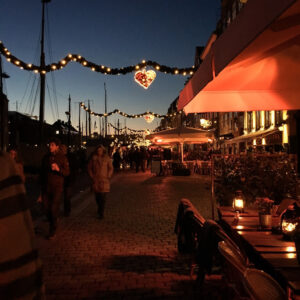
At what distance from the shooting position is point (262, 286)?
2660mm

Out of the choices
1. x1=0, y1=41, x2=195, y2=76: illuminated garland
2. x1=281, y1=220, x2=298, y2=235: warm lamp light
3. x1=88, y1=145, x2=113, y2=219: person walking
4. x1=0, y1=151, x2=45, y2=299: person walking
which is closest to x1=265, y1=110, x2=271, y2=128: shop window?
x1=0, y1=41, x2=195, y2=76: illuminated garland

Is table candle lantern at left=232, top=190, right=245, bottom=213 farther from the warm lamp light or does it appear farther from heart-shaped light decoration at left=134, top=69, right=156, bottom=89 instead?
heart-shaped light decoration at left=134, top=69, right=156, bottom=89

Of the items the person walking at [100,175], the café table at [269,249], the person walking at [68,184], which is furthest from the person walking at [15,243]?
the person walking at [68,184]


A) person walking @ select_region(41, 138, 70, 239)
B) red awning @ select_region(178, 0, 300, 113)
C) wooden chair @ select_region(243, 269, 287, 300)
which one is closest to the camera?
red awning @ select_region(178, 0, 300, 113)

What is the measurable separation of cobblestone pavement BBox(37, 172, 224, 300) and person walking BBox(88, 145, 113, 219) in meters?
0.52

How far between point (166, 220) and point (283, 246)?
5568 millimetres

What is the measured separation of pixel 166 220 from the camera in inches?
351

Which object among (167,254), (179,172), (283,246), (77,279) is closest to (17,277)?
(283,246)

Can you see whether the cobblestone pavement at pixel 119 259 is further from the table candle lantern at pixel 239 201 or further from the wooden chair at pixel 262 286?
the wooden chair at pixel 262 286

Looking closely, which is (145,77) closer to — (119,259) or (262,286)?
(119,259)

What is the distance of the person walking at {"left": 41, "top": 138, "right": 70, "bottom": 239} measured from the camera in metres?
7.19

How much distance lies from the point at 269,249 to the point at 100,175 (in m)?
6.36

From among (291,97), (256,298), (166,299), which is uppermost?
(291,97)

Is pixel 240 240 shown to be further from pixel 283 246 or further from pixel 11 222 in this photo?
pixel 11 222
